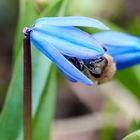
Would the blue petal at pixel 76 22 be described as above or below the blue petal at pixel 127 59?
above

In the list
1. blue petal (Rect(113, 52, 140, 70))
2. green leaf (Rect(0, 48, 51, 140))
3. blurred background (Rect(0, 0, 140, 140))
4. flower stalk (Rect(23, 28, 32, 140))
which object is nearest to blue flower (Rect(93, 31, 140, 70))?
blue petal (Rect(113, 52, 140, 70))

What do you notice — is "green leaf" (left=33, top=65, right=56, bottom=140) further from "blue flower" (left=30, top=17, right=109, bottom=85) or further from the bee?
"blue flower" (left=30, top=17, right=109, bottom=85)

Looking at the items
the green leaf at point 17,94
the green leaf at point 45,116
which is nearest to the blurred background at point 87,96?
the green leaf at point 45,116

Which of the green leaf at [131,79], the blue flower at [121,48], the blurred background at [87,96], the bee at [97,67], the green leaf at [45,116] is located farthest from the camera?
the blurred background at [87,96]

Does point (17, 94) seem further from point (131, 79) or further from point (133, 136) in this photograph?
point (131, 79)

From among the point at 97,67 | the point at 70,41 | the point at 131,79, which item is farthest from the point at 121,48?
the point at 131,79

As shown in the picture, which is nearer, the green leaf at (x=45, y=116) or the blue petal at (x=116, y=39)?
the blue petal at (x=116, y=39)

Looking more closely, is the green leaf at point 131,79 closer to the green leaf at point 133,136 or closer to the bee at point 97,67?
the bee at point 97,67
